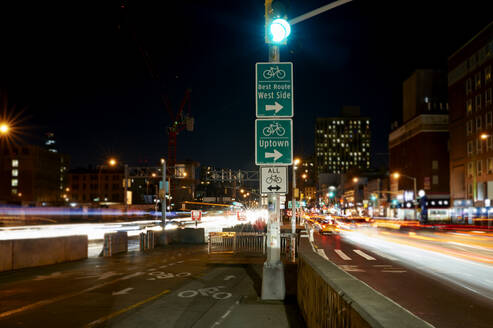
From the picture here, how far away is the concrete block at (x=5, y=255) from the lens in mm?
16122

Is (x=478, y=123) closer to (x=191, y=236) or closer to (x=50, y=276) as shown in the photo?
(x=191, y=236)

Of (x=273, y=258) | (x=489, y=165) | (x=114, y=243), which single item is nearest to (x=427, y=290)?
(x=273, y=258)

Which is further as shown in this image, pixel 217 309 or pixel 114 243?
pixel 114 243

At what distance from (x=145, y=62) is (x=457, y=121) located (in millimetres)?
62879

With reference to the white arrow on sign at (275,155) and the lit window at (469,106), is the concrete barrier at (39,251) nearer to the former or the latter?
the white arrow on sign at (275,155)

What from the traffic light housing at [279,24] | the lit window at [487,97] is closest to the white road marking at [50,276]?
the traffic light housing at [279,24]

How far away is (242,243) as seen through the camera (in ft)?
78.1

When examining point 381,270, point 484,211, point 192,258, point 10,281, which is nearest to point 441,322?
point 381,270

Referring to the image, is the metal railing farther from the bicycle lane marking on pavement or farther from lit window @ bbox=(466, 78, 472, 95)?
lit window @ bbox=(466, 78, 472, 95)

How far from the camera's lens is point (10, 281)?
13.9m

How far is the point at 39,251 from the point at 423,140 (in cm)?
9839

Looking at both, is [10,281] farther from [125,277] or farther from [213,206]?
[213,206]

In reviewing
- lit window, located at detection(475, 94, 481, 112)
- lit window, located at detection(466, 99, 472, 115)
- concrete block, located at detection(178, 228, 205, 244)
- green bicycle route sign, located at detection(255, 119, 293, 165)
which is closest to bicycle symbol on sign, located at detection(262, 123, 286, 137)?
green bicycle route sign, located at detection(255, 119, 293, 165)

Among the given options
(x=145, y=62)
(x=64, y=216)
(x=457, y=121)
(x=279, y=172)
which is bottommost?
(x=64, y=216)
